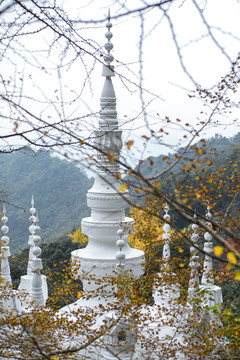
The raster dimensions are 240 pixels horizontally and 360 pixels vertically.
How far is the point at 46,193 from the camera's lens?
27.6 m

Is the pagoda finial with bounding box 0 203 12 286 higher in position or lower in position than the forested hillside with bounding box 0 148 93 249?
lower

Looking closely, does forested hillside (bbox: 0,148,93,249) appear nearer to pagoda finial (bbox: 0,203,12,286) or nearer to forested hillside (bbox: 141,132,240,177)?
forested hillside (bbox: 141,132,240,177)

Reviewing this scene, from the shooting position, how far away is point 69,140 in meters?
4.60

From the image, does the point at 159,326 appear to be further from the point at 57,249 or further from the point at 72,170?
the point at 72,170

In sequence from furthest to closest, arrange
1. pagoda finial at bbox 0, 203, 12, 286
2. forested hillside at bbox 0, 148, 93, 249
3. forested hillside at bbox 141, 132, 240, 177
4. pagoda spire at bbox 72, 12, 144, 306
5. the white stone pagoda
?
1. forested hillside at bbox 0, 148, 93, 249
2. pagoda finial at bbox 0, 203, 12, 286
3. pagoda spire at bbox 72, 12, 144, 306
4. the white stone pagoda
5. forested hillside at bbox 141, 132, 240, 177

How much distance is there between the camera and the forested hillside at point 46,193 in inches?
979

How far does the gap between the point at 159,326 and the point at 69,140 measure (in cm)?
394

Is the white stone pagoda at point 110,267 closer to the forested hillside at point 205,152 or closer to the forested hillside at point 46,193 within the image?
the forested hillside at point 205,152

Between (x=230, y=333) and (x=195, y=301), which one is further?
(x=195, y=301)

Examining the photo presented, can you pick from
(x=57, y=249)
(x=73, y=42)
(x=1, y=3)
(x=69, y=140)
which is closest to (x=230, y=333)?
(x=69, y=140)

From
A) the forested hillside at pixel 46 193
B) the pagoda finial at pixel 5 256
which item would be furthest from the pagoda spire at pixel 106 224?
the forested hillside at pixel 46 193

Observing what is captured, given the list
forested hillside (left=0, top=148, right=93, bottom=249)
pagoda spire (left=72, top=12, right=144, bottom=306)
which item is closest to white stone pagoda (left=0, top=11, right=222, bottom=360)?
pagoda spire (left=72, top=12, right=144, bottom=306)

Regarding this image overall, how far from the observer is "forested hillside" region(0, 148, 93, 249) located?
24.9 metres

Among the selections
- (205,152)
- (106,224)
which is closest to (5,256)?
(106,224)
